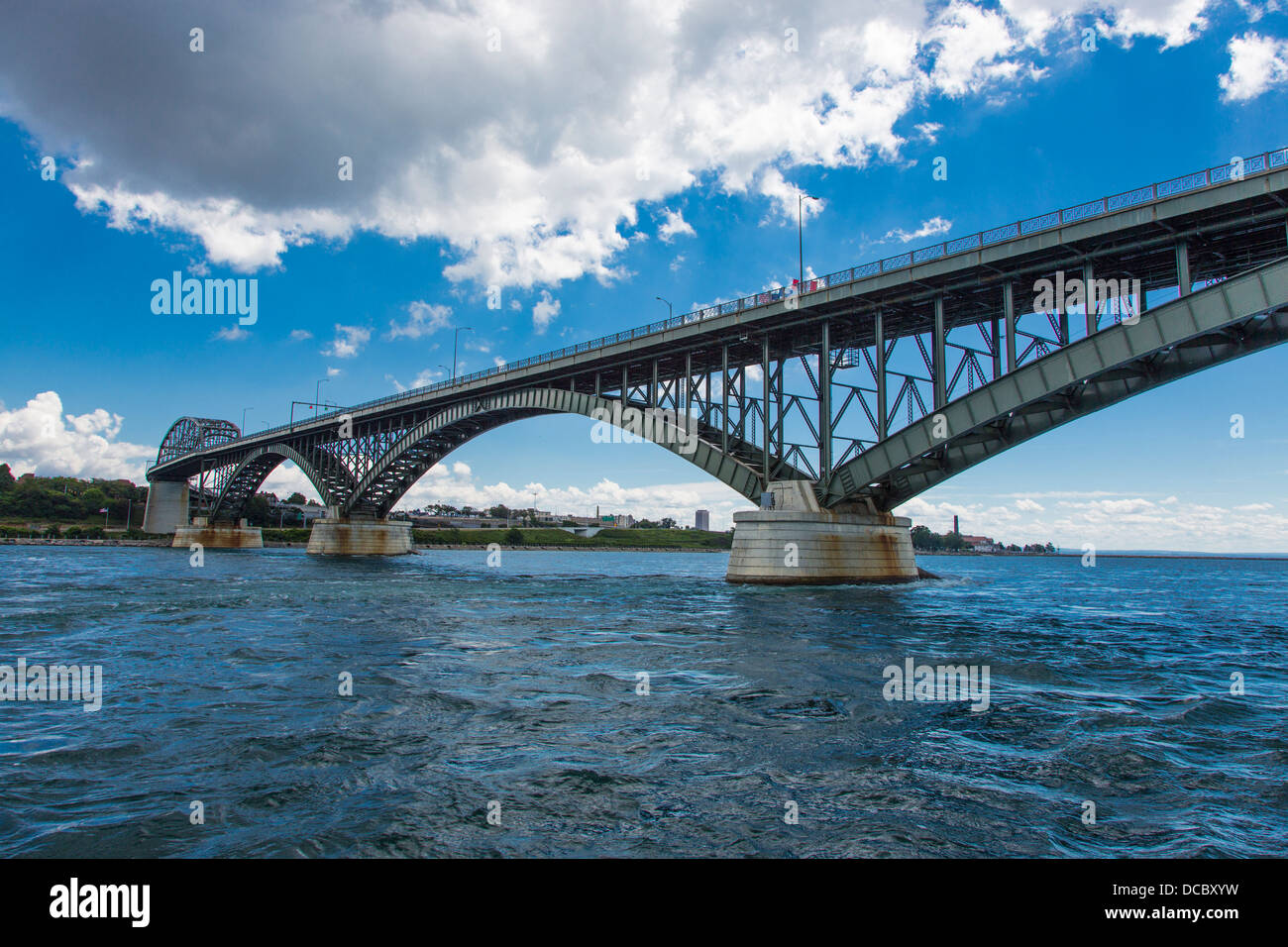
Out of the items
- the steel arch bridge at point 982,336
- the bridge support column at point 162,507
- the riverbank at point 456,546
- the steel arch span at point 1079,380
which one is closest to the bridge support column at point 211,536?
the riverbank at point 456,546

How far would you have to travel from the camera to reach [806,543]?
117 ft

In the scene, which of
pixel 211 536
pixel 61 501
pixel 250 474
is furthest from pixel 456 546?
pixel 61 501

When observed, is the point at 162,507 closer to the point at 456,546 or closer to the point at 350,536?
the point at 456,546

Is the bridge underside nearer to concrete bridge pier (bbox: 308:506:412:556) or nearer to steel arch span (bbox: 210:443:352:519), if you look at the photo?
concrete bridge pier (bbox: 308:506:412:556)

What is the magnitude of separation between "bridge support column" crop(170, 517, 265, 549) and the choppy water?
345 ft

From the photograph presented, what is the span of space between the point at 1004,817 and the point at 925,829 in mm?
944

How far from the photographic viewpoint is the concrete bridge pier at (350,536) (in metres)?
81.2

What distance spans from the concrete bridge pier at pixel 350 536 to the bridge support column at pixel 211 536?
3742 centimetres

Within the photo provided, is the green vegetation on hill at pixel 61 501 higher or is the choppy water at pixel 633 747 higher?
the green vegetation on hill at pixel 61 501

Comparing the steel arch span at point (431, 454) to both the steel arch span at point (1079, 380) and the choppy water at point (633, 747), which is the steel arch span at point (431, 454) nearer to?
the steel arch span at point (1079, 380)

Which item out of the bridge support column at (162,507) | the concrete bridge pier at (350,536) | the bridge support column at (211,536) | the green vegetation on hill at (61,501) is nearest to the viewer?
the concrete bridge pier at (350,536)
